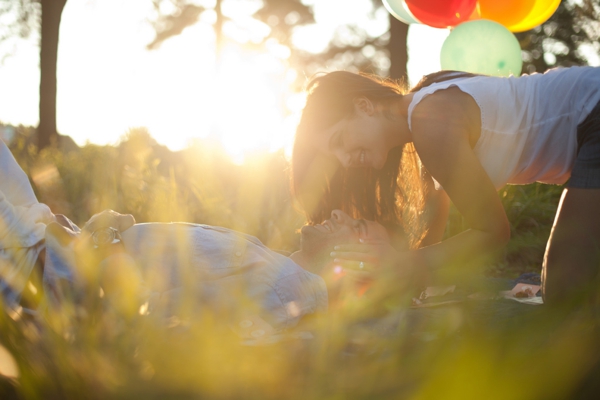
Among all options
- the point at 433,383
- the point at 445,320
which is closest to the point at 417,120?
the point at 445,320

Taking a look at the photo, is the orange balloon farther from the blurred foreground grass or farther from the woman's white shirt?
the blurred foreground grass

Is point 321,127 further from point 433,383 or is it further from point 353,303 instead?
point 433,383

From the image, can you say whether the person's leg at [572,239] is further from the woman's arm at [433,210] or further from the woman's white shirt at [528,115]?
the woman's arm at [433,210]

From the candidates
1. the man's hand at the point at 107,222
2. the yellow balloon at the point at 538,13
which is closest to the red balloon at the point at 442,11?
the yellow balloon at the point at 538,13

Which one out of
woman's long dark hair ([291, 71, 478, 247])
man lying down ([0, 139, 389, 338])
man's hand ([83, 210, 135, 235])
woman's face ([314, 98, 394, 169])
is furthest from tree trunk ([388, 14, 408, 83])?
man's hand ([83, 210, 135, 235])

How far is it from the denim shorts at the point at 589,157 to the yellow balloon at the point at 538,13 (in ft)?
6.04

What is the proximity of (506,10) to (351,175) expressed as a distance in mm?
1802

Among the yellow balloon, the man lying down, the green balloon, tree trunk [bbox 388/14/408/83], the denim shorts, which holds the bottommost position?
the man lying down

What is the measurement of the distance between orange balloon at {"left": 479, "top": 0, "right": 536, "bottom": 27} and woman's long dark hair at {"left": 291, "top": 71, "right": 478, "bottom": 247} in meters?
1.34

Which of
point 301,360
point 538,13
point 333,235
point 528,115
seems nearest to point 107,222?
point 333,235

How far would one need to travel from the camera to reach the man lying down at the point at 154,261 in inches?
75.4

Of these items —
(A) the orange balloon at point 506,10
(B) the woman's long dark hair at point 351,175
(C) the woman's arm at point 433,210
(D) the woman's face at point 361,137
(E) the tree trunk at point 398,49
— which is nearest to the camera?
(D) the woman's face at point 361,137

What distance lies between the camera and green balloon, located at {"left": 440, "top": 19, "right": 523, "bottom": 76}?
3.48m

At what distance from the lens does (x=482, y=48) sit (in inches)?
136
